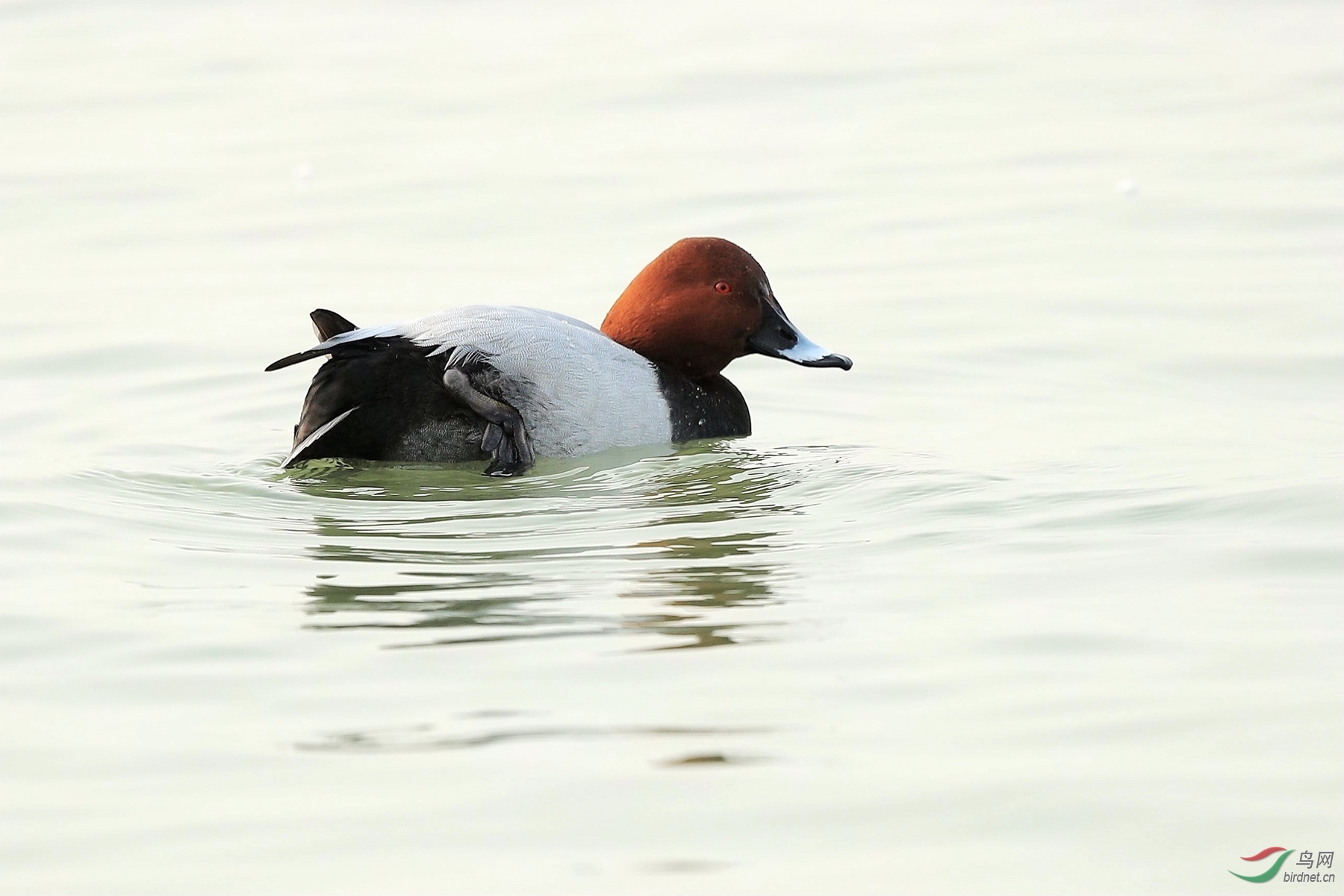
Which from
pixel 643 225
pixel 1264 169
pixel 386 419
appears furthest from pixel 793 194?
pixel 386 419

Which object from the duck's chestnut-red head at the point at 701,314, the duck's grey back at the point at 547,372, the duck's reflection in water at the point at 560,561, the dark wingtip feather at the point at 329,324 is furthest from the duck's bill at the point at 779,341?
the dark wingtip feather at the point at 329,324

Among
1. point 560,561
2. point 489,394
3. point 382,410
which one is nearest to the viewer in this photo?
point 560,561

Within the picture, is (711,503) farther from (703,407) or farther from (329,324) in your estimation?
(329,324)

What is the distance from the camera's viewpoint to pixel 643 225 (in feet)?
34.0

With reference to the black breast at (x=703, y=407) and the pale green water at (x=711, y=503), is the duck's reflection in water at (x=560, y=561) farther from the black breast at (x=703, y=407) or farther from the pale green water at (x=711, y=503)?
the black breast at (x=703, y=407)

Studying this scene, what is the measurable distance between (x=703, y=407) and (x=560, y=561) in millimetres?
2039

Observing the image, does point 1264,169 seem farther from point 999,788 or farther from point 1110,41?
point 999,788

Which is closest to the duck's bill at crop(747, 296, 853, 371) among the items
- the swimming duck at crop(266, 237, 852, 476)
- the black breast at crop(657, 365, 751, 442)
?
the black breast at crop(657, 365, 751, 442)

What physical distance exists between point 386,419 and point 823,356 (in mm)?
1836

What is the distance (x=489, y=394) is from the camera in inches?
256

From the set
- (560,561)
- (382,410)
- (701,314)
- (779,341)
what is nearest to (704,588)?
Answer: (560,561)

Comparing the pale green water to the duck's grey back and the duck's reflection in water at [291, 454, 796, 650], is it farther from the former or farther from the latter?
the duck's grey back

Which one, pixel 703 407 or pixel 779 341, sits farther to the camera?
pixel 779 341

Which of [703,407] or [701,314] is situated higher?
[701,314]
